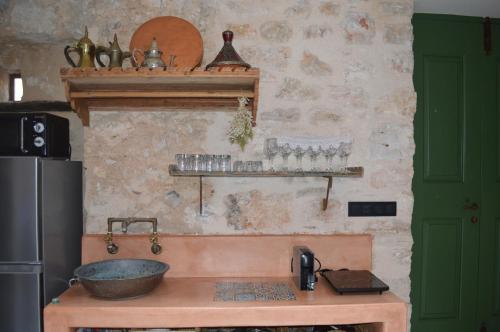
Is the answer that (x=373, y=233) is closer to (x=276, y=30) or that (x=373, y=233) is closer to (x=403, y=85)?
(x=403, y=85)

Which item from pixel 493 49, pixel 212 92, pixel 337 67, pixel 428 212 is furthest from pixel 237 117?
pixel 493 49

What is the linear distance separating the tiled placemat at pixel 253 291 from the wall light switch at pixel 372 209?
66 centimetres

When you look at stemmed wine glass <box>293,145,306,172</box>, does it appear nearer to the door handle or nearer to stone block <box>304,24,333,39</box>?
stone block <box>304,24,333,39</box>

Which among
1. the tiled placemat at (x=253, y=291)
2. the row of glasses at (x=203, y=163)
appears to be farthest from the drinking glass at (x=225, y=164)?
the tiled placemat at (x=253, y=291)

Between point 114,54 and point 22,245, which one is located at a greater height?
point 114,54

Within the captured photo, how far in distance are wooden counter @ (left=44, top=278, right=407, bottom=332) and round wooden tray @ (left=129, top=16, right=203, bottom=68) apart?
1.31 m

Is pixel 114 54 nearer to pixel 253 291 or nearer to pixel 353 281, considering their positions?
pixel 253 291

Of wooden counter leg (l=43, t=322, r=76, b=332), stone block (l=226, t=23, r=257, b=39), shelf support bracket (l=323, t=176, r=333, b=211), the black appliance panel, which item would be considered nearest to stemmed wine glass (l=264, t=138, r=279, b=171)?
shelf support bracket (l=323, t=176, r=333, b=211)

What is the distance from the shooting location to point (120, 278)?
1.93 meters

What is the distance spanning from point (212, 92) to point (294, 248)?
101 centimetres

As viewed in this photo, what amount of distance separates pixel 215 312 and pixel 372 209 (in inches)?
47.9

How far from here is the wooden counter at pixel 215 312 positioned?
6.02 feet

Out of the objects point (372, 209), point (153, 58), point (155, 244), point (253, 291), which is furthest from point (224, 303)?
point (153, 58)

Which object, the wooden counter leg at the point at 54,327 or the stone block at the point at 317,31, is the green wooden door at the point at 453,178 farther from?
the wooden counter leg at the point at 54,327
